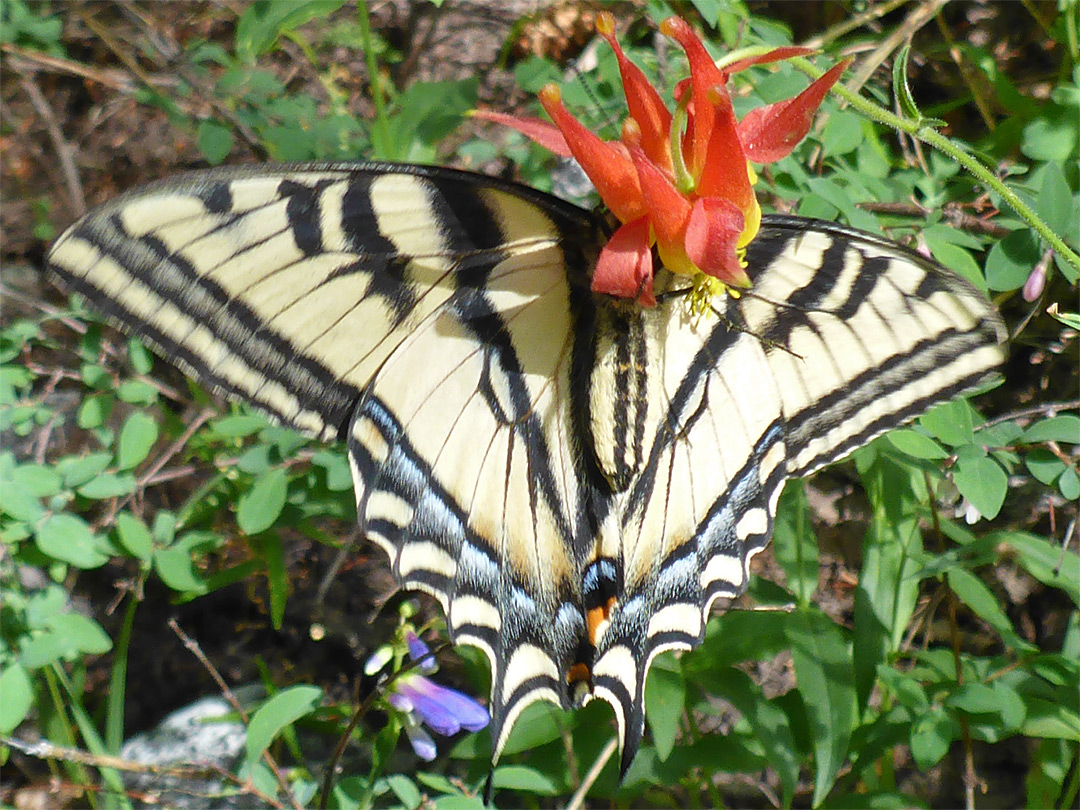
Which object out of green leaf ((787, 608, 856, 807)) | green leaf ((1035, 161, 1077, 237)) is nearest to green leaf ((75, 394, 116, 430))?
green leaf ((787, 608, 856, 807))

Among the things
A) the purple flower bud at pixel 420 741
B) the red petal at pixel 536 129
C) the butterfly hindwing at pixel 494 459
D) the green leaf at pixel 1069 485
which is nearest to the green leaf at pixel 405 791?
A: the purple flower bud at pixel 420 741

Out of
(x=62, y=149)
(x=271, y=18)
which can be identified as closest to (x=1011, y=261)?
(x=271, y=18)

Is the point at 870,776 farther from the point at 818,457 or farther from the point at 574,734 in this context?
the point at 818,457

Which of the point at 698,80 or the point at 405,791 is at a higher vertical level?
the point at 698,80

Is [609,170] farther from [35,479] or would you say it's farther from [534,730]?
[35,479]

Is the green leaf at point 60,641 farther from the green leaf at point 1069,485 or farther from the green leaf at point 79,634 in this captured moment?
the green leaf at point 1069,485

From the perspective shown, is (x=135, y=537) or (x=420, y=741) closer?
(x=420, y=741)

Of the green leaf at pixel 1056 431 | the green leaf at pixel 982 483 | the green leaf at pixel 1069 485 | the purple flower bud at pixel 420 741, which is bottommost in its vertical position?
the purple flower bud at pixel 420 741
